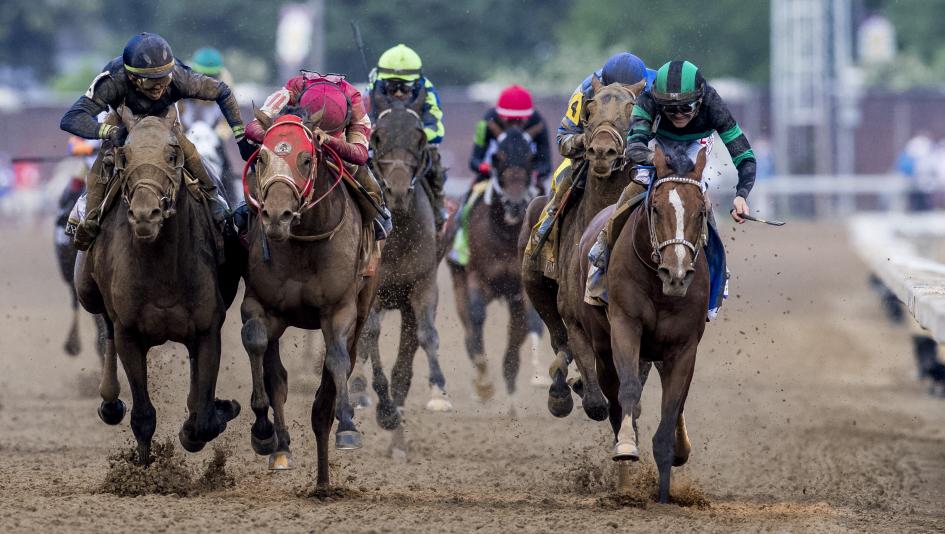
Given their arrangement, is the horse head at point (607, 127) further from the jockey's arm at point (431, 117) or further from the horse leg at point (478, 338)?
the horse leg at point (478, 338)

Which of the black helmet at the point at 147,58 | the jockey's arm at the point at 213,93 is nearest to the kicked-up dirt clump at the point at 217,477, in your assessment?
the jockey's arm at the point at 213,93

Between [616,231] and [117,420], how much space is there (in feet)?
10.6

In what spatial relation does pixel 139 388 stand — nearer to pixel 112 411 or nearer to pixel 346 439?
pixel 112 411

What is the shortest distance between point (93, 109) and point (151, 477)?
2.05 m

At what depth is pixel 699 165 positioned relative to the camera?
8.16 metres

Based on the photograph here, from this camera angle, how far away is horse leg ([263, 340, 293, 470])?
8.94m

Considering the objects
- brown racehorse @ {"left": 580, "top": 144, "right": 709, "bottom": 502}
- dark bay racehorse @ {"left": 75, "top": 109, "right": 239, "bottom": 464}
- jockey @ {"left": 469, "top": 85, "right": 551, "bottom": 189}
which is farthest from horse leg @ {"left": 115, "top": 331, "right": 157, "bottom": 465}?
jockey @ {"left": 469, "top": 85, "right": 551, "bottom": 189}

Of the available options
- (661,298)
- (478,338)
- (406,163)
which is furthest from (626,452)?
(478,338)

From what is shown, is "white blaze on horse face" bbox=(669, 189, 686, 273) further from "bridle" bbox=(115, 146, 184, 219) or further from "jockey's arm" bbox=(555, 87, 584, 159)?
"bridle" bbox=(115, 146, 184, 219)

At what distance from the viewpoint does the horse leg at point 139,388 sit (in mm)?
→ 8781

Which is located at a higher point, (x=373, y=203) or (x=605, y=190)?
(x=605, y=190)

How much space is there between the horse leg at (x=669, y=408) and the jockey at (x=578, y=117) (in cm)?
191

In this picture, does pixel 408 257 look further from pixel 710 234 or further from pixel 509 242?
pixel 710 234

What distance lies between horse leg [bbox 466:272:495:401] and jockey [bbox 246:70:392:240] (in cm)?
346
